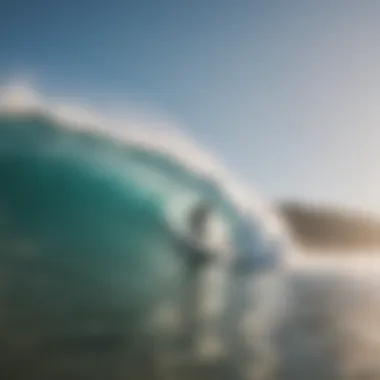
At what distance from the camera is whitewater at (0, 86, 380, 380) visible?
137 cm

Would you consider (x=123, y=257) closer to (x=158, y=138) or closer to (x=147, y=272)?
(x=147, y=272)

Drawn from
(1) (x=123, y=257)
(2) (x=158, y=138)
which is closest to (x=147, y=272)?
(1) (x=123, y=257)

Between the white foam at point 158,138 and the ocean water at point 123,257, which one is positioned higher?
the white foam at point 158,138

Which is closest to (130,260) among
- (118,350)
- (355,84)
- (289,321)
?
(118,350)

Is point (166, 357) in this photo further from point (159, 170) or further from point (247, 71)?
point (247, 71)

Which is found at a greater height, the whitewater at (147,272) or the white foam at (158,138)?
the white foam at (158,138)

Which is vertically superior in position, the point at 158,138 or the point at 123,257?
the point at 158,138

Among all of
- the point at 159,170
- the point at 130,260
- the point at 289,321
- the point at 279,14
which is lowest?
the point at 289,321

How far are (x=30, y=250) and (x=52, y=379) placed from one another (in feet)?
0.84

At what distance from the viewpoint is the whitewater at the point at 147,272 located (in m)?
1.37

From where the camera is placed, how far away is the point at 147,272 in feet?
4.67

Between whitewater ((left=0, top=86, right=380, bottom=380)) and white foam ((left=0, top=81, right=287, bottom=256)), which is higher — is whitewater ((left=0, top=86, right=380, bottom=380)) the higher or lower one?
the lower one

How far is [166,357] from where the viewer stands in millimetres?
1388

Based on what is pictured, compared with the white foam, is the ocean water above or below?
below
